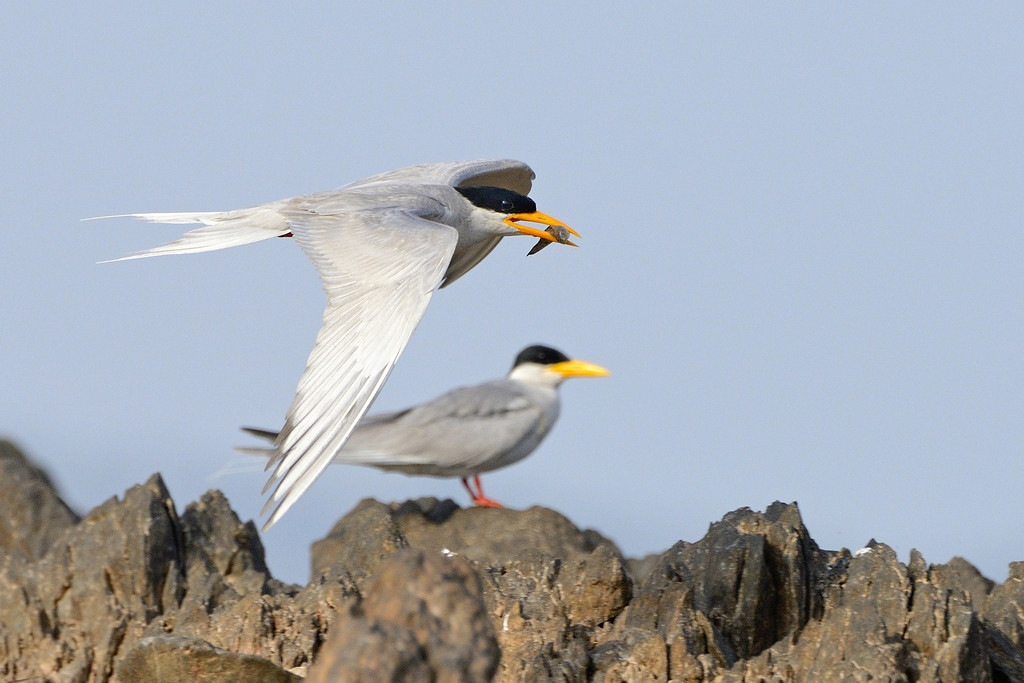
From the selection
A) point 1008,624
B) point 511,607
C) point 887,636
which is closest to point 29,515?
point 511,607

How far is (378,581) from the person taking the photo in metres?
3.66

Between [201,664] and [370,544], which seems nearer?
[201,664]

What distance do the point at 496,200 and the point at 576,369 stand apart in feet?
16.7

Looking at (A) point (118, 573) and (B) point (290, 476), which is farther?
(A) point (118, 573)

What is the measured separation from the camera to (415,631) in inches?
141

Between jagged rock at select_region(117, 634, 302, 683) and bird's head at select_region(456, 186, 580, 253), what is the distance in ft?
13.6

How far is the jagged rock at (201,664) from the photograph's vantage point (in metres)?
6.03

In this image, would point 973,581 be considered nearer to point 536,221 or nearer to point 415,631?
point 536,221

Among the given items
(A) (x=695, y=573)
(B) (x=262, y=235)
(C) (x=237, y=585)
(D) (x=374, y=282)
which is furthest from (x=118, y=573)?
(A) (x=695, y=573)

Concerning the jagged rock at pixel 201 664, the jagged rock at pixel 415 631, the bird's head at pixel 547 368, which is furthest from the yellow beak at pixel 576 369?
the jagged rock at pixel 415 631

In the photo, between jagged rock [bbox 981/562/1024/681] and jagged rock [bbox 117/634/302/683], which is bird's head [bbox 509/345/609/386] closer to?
jagged rock [bbox 981/562/1024/681]

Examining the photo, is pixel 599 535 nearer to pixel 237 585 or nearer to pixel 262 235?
pixel 237 585

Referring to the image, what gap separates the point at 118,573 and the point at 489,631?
19.2 ft

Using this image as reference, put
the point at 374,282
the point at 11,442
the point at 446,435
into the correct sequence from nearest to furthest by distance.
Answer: the point at 374,282 < the point at 446,435 < the point at 11,442
